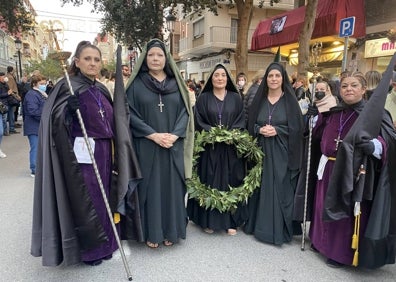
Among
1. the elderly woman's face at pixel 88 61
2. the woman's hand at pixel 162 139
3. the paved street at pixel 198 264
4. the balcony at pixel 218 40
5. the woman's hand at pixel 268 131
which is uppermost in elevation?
the balcony at pixel 218 40

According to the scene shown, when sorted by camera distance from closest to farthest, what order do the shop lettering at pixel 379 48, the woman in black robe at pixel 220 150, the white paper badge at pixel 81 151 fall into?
the white paper badge at pixel 81 151 → the woman in black robe at pixel 220 150 → the shop lettering at pixel 379 48

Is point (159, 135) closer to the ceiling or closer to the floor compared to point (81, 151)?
closer to the ceiling

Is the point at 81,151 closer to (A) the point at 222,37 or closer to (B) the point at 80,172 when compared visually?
(B) the point at 80,172

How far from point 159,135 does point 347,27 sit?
4425 mm

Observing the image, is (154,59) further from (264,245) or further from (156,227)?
(264,245)

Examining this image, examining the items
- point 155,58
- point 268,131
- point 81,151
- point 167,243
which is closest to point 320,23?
point 268,131

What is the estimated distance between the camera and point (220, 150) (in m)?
3.90

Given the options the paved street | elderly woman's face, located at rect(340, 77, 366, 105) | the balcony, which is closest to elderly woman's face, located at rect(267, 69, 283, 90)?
elderly woman's face, located at rect(340, 77, 366, 105)

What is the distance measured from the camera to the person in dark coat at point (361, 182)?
2.89 meters

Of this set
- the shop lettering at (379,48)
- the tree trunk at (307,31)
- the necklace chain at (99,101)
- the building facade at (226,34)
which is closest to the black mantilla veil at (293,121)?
the necklace chain at (99,101)

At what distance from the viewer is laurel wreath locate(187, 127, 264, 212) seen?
12.3 ft

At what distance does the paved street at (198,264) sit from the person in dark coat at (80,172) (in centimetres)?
24

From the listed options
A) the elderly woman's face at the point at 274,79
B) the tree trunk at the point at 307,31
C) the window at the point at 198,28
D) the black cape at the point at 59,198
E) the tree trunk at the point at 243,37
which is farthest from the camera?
the window at the point at 198,28

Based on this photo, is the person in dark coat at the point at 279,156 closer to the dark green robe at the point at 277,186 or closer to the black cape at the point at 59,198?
the dark green robe at the point at 277,186
